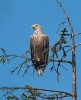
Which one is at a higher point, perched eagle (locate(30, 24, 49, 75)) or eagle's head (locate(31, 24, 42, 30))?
eagle's head (locate(31, 24, 42, 30))

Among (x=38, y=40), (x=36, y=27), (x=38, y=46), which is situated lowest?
(x=38, y=46)

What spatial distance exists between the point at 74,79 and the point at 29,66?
1565mm

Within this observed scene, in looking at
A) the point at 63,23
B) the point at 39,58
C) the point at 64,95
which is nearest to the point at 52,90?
the point at 64,95

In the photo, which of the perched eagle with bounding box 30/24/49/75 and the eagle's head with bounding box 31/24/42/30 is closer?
the perched eagle with bounding box 30/24/49/75

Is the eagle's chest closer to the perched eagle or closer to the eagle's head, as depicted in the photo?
the perched eagle

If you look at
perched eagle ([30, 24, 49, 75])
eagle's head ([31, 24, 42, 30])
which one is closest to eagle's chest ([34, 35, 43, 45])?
perched eagle ([30, 24, 49, 75])

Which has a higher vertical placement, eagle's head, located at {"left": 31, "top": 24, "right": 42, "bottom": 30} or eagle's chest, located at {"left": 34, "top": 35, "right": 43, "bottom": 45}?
eagle's head, located at {"left": 31, "top": 24, "right": 42, "bottom": 30}

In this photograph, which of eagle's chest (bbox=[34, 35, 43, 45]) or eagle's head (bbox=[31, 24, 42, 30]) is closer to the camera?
eagle's chest (bbox=[34, 35, 43, 45])

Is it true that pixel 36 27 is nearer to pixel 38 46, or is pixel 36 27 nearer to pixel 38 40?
pixel 38 40

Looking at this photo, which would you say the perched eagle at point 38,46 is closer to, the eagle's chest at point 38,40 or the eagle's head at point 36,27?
the eagle's chest at point 38,40

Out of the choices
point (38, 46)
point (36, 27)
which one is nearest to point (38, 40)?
point (38, 46)

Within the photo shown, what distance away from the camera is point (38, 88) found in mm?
7586

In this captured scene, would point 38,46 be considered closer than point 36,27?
Yes

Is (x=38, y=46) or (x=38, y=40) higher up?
(x=38, y=40)
